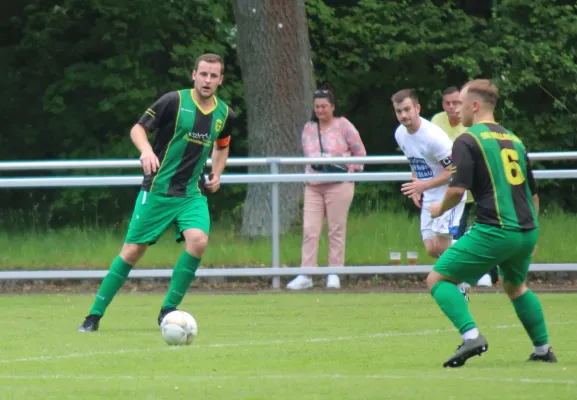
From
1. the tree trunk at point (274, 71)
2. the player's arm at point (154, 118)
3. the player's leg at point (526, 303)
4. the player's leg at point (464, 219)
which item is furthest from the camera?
the tree trunk at point (274, 71)

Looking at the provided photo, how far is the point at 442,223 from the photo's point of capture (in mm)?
12461

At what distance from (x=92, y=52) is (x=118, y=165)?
25.6 ft

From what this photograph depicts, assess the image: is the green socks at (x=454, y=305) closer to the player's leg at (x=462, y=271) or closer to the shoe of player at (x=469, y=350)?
the player's leg at (x=462, y=271)

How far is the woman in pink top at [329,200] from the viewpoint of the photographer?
14703mm

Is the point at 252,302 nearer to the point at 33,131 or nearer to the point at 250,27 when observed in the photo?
the point at 250,27

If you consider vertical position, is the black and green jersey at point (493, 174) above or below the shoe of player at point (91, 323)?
above

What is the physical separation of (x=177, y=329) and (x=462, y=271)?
7.06 feet

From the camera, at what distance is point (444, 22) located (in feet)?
75.0

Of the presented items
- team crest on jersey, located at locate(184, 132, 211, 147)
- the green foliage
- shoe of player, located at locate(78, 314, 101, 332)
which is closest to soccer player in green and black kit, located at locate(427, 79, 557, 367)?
team crest on jersey, located at locate(184, 132, 211, 147)

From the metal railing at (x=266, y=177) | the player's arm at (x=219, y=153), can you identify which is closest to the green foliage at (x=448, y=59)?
the metal railing at (x=266, y=177)

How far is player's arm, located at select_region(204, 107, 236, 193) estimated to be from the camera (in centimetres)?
1051

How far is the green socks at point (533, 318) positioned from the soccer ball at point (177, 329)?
7.56ft

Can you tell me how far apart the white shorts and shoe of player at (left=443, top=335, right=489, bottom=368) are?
4.40 m

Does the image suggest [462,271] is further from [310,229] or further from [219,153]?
[310,229]
